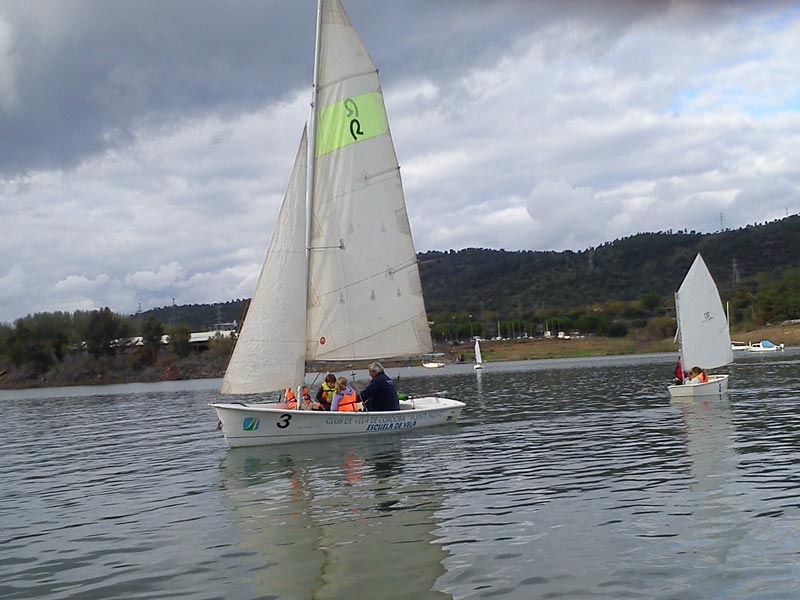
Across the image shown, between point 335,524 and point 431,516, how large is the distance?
1.65m

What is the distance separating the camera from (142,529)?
14875 mm

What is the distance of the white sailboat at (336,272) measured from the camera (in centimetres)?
2538

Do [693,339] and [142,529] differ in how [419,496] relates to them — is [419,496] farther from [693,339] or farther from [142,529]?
[693,339]

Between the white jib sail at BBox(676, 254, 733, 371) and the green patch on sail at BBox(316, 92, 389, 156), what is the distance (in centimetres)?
1932

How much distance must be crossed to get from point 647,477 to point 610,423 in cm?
1152

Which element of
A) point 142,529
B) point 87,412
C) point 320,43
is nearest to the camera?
point 142,529

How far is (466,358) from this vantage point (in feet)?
470

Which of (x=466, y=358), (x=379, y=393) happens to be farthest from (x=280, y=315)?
(x=466, y=358)

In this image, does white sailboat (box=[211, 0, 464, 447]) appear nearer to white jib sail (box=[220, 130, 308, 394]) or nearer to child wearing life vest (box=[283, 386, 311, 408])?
white jib sail (box=[220, 130, 308, 394])

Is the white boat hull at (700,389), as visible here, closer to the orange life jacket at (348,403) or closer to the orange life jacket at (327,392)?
the orange life jacket at (348,403)

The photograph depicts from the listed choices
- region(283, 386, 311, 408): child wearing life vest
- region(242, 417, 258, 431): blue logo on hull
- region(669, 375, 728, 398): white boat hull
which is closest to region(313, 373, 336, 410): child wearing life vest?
region(283, 386, 311, 408): child wearing life vest

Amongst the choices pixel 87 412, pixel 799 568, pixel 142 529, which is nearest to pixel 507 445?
pixel 142 529

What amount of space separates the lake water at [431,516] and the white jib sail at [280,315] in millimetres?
2226

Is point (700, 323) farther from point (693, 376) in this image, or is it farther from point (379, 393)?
point (379, 393)
